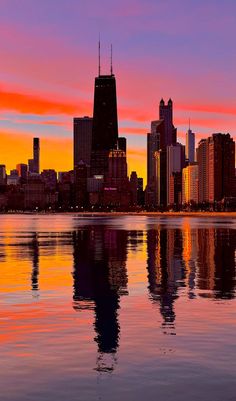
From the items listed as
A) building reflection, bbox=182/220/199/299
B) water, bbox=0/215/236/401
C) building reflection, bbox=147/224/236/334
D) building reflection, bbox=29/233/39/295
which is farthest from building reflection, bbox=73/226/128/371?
building reflection, bbox=182/220/199/299

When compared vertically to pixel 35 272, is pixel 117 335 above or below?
below

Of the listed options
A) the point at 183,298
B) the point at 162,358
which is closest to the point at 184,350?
the point at 162,358

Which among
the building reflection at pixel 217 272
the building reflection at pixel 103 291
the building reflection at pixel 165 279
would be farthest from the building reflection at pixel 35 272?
the building reflection at pixel 217 272

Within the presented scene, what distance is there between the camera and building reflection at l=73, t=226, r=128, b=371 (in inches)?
876

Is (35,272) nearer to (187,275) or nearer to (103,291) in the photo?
(187,275)

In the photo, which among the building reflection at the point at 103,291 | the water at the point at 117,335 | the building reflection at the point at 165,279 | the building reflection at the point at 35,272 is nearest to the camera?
the water at the point at 117,335

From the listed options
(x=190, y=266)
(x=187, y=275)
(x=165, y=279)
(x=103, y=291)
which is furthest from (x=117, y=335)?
(x=190, y=266)

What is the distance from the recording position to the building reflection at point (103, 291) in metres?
22.2

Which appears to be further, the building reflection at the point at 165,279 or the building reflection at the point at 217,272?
the building reflection at the point at 217,272

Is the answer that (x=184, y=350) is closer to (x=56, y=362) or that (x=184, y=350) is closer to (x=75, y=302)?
(x=56, y=362)

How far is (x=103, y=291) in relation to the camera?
3697 centimetres

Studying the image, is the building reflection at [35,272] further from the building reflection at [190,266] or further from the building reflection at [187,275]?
the building reflection at [190,266]

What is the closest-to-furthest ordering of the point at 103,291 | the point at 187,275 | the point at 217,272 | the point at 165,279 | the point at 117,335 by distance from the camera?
the point at 117,335 → the point at 103,291 → the point at 165,279 → the point at 187,275 → the point at 217,272

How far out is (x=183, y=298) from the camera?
34.1 meters
